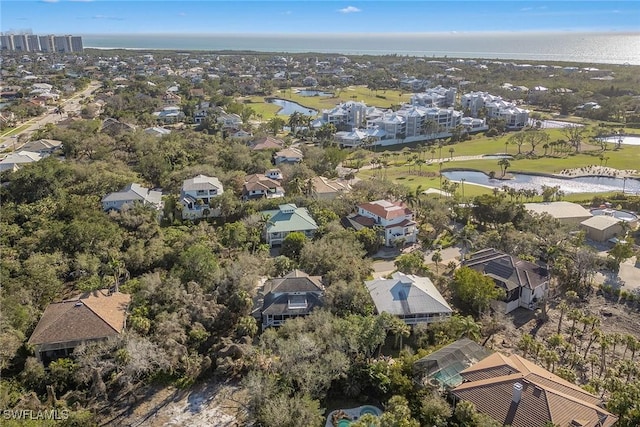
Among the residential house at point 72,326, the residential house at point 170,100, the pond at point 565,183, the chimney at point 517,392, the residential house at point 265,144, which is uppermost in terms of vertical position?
the residential house at point 170,100

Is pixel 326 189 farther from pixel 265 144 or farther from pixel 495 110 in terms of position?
pixel 495 110

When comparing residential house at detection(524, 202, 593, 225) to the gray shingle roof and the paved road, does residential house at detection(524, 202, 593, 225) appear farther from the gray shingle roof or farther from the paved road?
the paved road

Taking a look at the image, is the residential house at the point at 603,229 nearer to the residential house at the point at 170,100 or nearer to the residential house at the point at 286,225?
the residential house at the point at 286,225

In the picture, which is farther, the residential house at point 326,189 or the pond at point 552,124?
the pond at point 552,124

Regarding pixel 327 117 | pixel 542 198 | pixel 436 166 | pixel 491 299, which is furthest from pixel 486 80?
pixel 491 299

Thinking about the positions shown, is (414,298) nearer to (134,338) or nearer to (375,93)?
(134,338)

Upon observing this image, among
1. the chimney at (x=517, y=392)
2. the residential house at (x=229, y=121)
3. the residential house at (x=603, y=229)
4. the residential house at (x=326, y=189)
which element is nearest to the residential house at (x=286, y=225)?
the residential house at (x=326, y=189)

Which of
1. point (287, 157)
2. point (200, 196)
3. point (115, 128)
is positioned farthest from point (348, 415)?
point (115, 128)

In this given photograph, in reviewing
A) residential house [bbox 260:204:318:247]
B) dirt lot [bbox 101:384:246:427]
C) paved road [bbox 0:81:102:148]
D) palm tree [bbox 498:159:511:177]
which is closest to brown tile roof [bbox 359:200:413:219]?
residential house [bbox 260:204:318:247]
